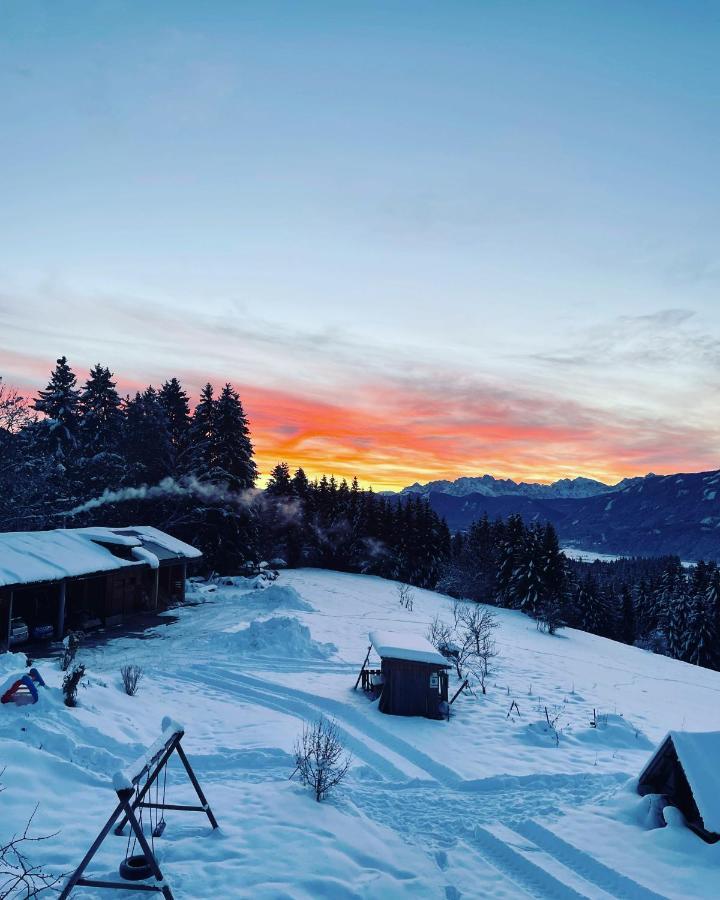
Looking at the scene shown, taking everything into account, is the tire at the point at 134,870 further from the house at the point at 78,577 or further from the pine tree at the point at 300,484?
the pine tree at the point at 300,484

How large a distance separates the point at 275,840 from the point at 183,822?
1.37 m

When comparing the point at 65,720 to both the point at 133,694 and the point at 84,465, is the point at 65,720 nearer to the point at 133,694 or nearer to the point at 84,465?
the point at 133,694

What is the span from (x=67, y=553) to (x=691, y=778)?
22.3 metres

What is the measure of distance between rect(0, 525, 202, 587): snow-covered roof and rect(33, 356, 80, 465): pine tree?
49.5ft

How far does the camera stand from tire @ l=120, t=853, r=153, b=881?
644 centimetres

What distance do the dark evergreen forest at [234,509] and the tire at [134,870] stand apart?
115 ft

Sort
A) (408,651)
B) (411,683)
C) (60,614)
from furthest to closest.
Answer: (60,614), (408,651), (411,683)

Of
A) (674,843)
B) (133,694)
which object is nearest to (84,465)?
(133,694)

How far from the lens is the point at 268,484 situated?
6047 cm

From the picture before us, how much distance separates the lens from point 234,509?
42.2 metres

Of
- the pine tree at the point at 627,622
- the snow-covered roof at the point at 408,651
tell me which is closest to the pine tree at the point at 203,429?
the snow-covered roof at the point at 408,651

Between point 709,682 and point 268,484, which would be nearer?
point 709,682

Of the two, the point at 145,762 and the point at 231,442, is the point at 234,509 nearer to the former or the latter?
the point at 231,442

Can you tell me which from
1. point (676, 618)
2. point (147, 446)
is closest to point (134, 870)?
point (147, 446)
